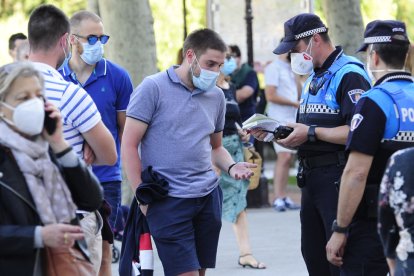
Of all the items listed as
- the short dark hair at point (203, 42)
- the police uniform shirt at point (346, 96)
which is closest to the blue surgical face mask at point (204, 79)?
the short dark hair at point (203, 42)

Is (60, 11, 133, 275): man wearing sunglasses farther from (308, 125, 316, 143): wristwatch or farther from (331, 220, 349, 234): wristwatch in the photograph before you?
(331, 220, 349, 234): wristwatch

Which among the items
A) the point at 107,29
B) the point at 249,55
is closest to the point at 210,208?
the point at 107,29

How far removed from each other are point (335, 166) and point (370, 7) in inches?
1092

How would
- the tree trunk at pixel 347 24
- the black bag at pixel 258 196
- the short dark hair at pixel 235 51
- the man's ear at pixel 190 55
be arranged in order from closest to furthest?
the man's ear at pixel 190 55 → the short dark hair at pixel 235 51 → the black bag at pixel 258 196 → the tree trunk at pixel 347 24

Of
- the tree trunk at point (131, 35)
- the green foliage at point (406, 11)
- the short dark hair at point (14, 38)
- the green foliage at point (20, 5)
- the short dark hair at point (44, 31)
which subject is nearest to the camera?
the short dark hair at point (44, 31)

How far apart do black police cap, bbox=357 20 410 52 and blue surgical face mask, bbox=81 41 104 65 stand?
7.57ft

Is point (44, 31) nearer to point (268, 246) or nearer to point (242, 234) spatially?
point (242, 234)

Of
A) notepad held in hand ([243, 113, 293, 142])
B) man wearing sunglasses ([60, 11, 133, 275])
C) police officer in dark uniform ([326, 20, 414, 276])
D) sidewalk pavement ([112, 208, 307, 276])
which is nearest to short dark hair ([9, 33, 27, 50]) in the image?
sidewalk pavement ([112, 208, 307, 276])

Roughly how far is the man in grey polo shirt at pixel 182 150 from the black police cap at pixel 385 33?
3.88 ft

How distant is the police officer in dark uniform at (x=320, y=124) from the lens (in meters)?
6.09

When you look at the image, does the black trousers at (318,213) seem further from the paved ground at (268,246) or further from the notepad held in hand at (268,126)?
the paved ground at (268,246)

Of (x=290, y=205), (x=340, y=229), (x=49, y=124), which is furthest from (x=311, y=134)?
(x=290, y=205)

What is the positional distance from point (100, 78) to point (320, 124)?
1.82 meters

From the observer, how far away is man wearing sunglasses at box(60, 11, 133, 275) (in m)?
7.21
